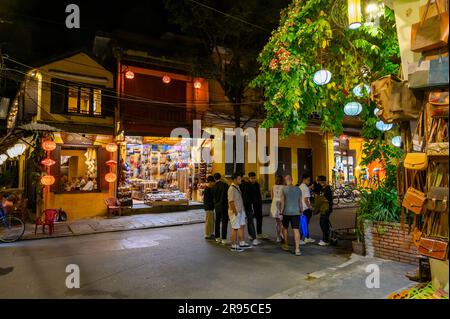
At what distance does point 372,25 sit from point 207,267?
6.52m

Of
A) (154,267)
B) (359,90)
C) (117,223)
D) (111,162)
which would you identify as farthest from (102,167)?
(359,90)

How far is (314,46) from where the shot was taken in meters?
7.32

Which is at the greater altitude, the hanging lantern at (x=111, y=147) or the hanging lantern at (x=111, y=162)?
the hanging lantern at (x=111, y=147)

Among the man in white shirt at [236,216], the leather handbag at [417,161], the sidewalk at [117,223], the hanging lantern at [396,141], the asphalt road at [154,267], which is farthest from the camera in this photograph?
the sidewalk at [117,223]

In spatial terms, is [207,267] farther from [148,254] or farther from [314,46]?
[314,46]

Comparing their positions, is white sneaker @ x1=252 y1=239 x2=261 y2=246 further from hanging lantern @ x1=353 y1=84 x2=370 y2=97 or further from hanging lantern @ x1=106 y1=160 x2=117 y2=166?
hanging lantern @ x1=106 y1=160 x2=117 y2=166

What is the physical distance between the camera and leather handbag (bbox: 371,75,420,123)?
3.99 metres

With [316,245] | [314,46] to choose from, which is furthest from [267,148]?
[314,46]

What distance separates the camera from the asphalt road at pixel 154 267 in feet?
18.4

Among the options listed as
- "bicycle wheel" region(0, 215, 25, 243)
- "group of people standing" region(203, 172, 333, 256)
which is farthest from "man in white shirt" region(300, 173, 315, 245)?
"bicycle wheel" region(0, 215, 25, 243)

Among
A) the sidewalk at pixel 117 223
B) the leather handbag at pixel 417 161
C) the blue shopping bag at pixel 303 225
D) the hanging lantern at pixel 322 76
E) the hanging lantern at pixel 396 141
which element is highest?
the hanging lantern at pixel 322 76

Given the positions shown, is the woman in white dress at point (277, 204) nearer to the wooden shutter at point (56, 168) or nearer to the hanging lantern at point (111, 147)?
the hanging lantern at point (111, 147)

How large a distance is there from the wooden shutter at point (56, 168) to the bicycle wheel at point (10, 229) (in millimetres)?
3689

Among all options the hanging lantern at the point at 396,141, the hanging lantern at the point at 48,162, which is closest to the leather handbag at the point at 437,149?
the hanging lantern at the point at 396,141
